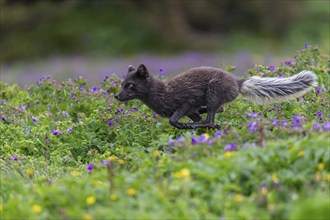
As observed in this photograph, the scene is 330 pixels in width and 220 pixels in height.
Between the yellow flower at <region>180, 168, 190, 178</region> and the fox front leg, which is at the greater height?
the fox front leg

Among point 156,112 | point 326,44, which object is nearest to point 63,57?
point 326,44

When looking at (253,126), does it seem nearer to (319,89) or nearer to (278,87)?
(278,87)

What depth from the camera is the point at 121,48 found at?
897 inches

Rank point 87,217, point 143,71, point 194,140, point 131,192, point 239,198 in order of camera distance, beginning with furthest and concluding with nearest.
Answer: point 143,71
point 194,140
point 131,192
point 239,198
point 87,217

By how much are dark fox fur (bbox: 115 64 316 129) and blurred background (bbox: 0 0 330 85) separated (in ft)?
47.1

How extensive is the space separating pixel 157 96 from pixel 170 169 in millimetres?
1973

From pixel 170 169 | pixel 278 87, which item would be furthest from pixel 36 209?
pixel 278 87

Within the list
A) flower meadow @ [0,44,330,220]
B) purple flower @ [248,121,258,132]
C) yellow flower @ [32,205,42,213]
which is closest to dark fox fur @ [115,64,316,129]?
flower meadow @ [0,44,330,220]

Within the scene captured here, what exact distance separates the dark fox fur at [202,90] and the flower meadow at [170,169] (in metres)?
0.22

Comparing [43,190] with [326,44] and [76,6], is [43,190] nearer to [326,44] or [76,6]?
[326,44]

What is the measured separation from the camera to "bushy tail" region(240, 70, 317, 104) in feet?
22.9

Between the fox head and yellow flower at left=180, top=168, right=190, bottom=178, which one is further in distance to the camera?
the fox head

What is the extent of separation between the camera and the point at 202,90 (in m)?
7.08

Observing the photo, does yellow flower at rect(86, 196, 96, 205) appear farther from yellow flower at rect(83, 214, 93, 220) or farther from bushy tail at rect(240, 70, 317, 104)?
bushy tail at rect(240, 70, 317, 104)
